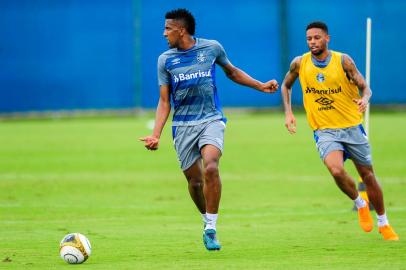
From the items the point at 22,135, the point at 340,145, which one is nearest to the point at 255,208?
the point at 340,145

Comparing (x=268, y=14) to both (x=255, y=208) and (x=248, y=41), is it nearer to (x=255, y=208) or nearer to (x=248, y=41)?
(x=248, y=41)

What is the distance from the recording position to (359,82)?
12.9m

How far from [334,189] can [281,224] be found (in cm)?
483

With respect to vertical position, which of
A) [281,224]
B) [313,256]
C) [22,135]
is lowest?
[22,135]

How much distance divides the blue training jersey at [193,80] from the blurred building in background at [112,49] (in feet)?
73.3

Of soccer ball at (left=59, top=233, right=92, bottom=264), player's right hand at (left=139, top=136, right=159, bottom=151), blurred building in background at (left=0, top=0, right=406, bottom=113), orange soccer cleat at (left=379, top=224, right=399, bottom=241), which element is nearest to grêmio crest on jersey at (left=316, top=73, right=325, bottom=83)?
orange soccer cleat at (left=379, top=224, right=399, bottom=241)

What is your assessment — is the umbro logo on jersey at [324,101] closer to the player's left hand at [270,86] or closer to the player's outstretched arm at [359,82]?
the player's outstretched arm at [359,82]

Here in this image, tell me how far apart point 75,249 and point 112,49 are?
24572 mm

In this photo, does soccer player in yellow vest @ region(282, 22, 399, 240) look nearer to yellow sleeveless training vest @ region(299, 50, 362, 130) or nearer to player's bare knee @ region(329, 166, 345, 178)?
yellow sleeveless training vest @ region(299, 50, 362, 130)

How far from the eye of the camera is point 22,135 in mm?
30734

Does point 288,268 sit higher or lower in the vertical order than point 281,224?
higher

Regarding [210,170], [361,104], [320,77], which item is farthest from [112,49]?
[210,170]

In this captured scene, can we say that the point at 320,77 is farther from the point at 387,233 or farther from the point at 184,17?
the point at 387,233

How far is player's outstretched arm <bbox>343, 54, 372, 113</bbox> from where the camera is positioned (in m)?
12.4
